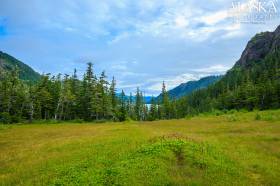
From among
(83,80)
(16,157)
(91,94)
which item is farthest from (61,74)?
(16,157)

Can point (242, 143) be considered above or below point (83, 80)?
below

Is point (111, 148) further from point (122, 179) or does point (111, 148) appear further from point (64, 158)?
point (122, 179)

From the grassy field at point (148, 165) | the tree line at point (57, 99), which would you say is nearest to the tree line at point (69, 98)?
the tree line at point (57, 99)

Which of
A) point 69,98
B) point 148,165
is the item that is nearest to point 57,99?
point 69,98

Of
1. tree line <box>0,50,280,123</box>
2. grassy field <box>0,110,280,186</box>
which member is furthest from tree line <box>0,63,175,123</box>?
grassy field <box>0,110,280,186</box>

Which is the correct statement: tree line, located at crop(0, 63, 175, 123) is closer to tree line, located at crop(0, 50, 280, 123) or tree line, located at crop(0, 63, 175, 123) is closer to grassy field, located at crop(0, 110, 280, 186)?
tree line, located at crop(0, 50, 280, 123)

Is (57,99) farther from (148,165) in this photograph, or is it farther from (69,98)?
(148,165)

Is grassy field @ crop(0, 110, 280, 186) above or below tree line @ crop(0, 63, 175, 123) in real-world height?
below

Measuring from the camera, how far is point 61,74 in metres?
93.2

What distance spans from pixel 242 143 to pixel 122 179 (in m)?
14.7

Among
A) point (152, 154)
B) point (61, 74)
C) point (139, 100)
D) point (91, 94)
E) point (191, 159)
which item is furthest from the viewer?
point (139, 100)

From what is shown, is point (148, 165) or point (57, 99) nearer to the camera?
point (148, 165)

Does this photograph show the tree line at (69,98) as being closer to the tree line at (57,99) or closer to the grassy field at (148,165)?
the tree line at (57,99)

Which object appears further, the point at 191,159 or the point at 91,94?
the point at 91,94
